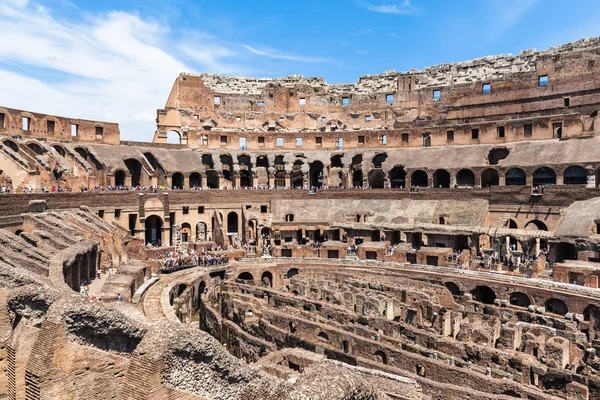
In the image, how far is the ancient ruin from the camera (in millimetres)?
8867

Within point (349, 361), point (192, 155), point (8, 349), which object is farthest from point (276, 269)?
point (8, 349)

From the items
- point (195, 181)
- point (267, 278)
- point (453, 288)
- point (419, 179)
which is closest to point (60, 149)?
point (195, 181)

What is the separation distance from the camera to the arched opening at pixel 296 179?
47.3m

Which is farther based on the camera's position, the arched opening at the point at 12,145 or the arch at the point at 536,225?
the arched opening at the point at 12,145

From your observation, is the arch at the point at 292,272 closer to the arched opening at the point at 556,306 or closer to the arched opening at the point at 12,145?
the arched opening at the point at 556,306

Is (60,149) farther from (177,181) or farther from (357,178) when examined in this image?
(357,178)

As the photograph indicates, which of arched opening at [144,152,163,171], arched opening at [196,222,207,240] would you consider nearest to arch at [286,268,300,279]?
arched opening at [196,222,207,240]

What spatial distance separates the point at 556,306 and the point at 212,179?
35.6m

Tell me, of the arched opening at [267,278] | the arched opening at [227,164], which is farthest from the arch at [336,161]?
the arched opening at [267,278]

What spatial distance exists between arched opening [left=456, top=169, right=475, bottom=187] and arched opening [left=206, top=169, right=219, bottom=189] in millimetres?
25571

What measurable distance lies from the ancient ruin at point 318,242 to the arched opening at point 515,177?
1.30ft

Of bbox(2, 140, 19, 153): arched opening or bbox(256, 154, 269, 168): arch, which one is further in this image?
bbox(256, 154, 269, 168): arch

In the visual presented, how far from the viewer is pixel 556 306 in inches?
909

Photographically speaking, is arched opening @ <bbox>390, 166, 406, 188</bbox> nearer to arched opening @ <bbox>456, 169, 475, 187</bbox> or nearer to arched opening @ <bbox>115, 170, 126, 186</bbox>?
arched opening @ <bbox>456, 169, 475, 187</bbox>
